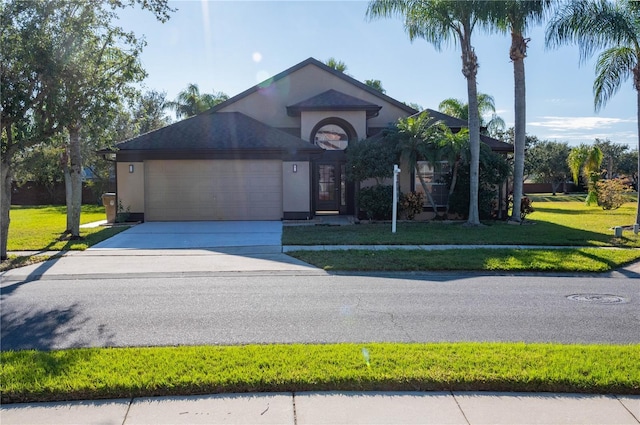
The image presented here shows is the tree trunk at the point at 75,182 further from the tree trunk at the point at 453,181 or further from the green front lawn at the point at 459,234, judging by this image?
the tree trunk at the point at 453,181

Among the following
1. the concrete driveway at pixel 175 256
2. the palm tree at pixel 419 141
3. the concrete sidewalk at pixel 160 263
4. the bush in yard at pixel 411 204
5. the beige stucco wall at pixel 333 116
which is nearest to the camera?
the concrete sidewalk at pixel 160 263

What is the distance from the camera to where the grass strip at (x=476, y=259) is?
413 inches

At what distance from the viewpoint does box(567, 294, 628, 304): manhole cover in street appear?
7.92 m

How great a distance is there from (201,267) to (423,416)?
303 inches

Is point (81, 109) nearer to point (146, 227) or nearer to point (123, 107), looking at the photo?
point (123, 107)

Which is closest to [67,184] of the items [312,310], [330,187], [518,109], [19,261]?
[19,261]

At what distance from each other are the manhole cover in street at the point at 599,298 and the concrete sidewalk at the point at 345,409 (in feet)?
12.8

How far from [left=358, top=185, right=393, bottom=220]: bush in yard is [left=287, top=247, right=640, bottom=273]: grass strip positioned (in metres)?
6.62

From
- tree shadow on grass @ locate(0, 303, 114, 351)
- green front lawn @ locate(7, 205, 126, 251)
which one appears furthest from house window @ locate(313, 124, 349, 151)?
tree shadow on grass @ locate(0, 303, 114, 351)

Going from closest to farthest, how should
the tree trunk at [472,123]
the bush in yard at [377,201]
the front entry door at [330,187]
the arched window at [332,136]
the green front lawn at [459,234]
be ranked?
the green front lawn at [459,234]
the tree trunk at [472,123]
the bush in yard at [377,201]
the arched window at [332,136]
the front entry door at [330,187]

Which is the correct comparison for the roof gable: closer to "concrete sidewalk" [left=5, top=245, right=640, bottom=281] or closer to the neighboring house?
the neighboring house

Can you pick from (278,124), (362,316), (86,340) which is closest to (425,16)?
(278,124)

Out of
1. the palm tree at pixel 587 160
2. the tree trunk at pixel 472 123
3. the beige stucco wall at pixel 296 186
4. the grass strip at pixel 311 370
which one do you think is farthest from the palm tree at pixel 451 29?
the palm tree at pixel 587 160

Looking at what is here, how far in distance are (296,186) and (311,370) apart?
15.4 meters
